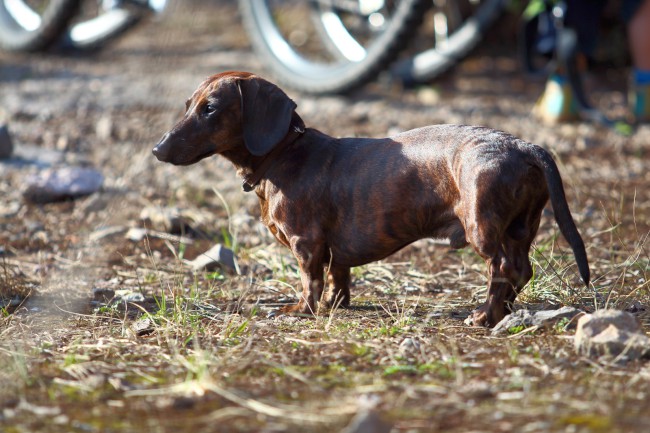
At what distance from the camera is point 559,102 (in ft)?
20.5

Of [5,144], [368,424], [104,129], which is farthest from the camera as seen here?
[104,129]

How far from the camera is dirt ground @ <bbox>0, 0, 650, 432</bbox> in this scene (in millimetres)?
2357

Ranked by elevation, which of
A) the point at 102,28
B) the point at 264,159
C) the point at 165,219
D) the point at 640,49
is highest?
the point at 102,28

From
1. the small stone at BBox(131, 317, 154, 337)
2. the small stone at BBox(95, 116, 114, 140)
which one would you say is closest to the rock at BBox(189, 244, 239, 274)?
the small stone at BBox(131, 317, 154, 337)

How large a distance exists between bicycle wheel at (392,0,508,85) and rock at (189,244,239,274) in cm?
341

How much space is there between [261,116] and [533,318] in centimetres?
108

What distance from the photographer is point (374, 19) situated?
701cm

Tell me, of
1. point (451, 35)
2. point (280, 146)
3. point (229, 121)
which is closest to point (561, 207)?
point (280, 146)

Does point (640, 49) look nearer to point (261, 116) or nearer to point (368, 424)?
point (261, 116)

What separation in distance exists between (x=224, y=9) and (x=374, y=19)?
3477mm

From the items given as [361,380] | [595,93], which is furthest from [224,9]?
[361,380]

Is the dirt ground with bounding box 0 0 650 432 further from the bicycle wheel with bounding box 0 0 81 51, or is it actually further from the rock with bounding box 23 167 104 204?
the bicycle wheel with bounding box 0 0 81 51

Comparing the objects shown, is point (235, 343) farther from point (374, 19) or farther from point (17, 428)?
point (374, 19)

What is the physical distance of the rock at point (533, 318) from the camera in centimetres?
294
